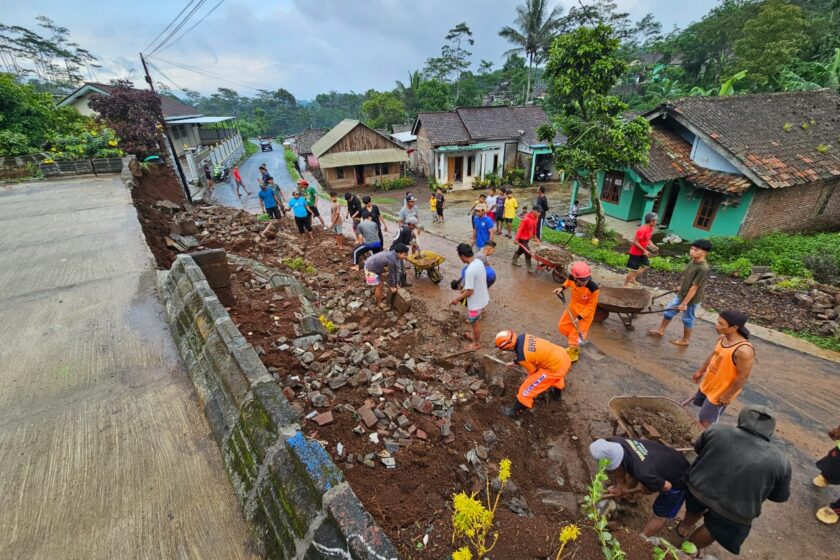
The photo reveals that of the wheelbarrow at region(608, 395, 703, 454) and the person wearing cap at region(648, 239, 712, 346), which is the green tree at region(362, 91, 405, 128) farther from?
the wheelbarrow at region(608, 395, 703, 454)

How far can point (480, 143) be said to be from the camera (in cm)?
2323

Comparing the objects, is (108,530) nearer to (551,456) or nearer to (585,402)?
(551,456)

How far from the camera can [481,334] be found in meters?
6.50

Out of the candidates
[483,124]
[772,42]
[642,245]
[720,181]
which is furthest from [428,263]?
[772,42]

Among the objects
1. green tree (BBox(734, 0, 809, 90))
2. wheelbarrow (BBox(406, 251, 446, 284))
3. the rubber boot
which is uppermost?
green tree (BBox(734, 0, 809, 90))

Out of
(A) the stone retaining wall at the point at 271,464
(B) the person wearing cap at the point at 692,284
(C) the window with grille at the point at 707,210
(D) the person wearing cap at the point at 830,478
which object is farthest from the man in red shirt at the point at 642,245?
(A) the stone retaining wall at the point at 271,464

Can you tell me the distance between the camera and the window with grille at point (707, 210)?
461 inches

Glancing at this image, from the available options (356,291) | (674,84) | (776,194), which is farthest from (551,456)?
(674,84)

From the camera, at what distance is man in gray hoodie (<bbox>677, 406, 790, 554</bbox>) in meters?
2.63

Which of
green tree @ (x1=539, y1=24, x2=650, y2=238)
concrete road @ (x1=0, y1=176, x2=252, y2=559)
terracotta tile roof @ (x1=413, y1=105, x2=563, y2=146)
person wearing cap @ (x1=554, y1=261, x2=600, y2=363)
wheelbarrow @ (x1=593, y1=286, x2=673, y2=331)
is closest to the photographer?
concrete road @ (x1=0, y1=176, x2=252, y2=559)

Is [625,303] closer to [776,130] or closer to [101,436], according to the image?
[101,436]

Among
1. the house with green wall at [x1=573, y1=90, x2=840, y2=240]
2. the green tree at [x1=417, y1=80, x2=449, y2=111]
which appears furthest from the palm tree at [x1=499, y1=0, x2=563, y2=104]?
the house with green wall at [x1=573, y1=90, x2=840, y2=240]

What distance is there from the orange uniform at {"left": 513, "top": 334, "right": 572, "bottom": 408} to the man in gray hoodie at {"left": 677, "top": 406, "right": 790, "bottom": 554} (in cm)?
151

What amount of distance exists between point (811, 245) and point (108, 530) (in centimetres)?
1498
